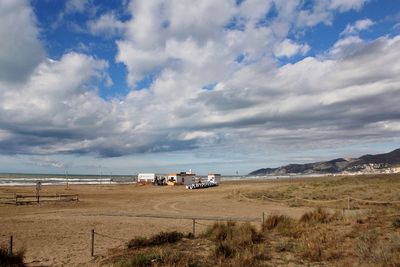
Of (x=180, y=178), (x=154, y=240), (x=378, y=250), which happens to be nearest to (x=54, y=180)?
(x=180, y=178)

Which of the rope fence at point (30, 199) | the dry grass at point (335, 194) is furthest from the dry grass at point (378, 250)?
the rope fence at point (30, 199)

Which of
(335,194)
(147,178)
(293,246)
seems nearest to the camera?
(293,246)

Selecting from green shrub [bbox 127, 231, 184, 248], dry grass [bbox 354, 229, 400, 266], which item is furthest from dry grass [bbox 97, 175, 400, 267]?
green shrub [bbox 127, 231, 184, 248]

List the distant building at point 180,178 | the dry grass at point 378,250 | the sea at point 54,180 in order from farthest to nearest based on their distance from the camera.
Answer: the sea at point 54,180, the distant building at point 180,178, the dry grass at point 378,250

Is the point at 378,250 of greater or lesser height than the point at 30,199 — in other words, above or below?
below

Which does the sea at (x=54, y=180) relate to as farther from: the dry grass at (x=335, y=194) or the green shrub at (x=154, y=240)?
the green shrub at (x=154, y=240)

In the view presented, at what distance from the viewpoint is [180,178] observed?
7081cm

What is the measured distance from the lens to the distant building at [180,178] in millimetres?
69131

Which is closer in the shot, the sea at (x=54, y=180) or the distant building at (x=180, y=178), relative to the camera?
the distant building at (x=180, y=178)

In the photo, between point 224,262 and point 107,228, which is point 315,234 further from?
point 107,228

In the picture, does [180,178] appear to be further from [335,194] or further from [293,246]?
[293,246]

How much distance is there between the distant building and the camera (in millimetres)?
69131

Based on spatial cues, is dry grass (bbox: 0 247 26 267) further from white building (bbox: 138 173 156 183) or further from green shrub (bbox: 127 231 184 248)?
white building (bbox: 138 173 156 183)

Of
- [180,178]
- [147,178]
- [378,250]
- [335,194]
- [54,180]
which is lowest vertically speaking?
[378,250]
